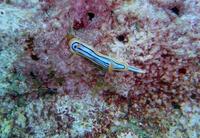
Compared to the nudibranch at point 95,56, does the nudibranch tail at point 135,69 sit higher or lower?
lower

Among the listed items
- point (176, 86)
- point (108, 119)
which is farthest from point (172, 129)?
point (108, 119)

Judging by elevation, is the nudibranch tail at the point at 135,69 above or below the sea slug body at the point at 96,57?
below

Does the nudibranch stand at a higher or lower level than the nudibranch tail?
higher

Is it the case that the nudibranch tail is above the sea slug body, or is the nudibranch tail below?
below

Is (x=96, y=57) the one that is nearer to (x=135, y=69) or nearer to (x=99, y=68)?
(x=99, y=68)
